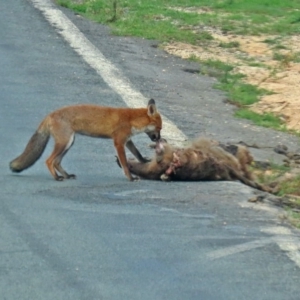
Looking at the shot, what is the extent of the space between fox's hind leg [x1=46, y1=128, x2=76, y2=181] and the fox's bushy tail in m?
0.19

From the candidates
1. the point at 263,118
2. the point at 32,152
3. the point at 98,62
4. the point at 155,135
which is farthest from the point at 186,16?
the point at 32,152

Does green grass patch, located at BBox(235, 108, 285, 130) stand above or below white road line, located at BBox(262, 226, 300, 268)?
below

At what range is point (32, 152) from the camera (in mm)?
10789

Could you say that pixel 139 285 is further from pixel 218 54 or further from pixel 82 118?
pixel 218 54

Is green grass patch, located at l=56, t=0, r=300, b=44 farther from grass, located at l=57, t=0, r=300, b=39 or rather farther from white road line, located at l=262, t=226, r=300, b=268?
white road line, located at l=262, t=226, r=300, b=268

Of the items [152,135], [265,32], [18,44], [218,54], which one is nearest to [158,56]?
[218,54]

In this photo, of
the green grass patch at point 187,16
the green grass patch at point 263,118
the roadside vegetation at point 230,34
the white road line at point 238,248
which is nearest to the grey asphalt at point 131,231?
the white road line at point 238,248

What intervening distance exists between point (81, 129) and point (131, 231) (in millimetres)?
2415

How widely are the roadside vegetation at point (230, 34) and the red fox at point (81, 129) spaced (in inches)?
153

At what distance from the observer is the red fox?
10680mm

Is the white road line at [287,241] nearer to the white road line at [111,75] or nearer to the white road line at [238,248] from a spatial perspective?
the white road line at [111,75]

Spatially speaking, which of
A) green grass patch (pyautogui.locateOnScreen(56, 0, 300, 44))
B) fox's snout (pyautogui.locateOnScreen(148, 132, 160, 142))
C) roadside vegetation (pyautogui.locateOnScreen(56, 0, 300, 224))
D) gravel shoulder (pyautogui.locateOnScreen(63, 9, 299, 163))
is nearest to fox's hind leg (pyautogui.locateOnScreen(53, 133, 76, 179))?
fox's snout (pyautogui.locateOnScreen(148, 132, 160, 142))

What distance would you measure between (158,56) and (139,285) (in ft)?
40.8

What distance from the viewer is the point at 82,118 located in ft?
35.3
